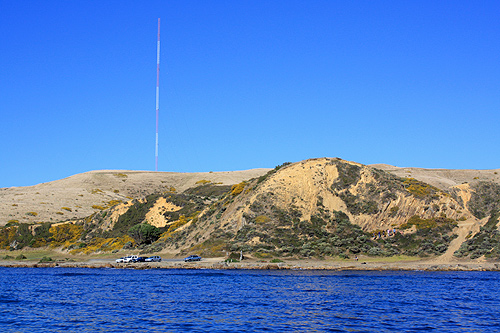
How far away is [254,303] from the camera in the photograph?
36188mm

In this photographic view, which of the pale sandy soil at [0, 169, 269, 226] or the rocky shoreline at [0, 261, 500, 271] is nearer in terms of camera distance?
the rocky shoreline at [0, 261, 500, 271]

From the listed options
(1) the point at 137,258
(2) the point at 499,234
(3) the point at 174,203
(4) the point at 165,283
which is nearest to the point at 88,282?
(4) the point at 165,283

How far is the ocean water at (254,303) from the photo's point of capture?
28.2m

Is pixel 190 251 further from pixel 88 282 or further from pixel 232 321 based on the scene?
pixel 232 321

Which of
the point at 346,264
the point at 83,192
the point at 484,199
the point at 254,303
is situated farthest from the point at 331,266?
the point at 83,192

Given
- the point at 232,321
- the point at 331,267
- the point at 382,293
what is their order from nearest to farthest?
the point at 232,321, the point at 382,293, the point at 331,267

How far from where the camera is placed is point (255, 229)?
7931 cm

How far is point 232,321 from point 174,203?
8919 centimetres

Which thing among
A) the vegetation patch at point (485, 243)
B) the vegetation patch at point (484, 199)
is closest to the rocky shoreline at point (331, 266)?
the vegetation patch at point (485, 243)

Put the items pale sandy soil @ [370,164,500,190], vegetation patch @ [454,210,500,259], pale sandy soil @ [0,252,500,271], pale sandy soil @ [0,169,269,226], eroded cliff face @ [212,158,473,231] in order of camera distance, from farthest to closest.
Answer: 1. pale sandy soil @ [370,164,500,190]
2. pale sandy soil @ [0,169,269,226]
3. eroded cliff face @ [212,158,473,231]
4. vegetation patch @ [454,210,500,259]
5. pale sandy soil @ [0,252,500,271]

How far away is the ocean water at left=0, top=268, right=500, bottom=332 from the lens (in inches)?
1112

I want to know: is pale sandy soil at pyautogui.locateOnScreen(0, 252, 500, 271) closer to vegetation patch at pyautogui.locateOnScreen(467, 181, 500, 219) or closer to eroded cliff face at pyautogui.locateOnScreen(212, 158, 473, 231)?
eroded cliff face at pyautogui.locateOnScreen(212, 158, 473, 231)

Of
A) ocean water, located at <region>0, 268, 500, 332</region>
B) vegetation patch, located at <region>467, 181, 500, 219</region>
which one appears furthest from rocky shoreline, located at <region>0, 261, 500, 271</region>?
vegetation patch, located at <region>467, 181, 500, 219</region>

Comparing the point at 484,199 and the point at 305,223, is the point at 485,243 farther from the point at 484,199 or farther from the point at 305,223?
the point at 484,199
